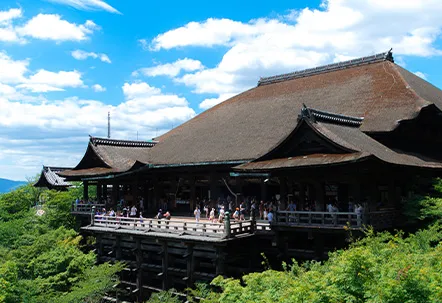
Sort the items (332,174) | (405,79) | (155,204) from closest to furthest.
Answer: (332,174), (405,79), (155,204)

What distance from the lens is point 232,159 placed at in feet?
88.0

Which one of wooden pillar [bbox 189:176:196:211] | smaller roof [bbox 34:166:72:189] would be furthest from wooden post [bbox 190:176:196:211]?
smaller roof [bbox 34:166:72:189]

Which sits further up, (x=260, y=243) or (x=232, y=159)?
(x=232, y=159)

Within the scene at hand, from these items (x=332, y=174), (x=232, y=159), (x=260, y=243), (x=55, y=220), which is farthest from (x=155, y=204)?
(x=332, y=174)

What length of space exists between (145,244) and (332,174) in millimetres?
11894

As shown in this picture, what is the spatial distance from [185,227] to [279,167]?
19.5 feet

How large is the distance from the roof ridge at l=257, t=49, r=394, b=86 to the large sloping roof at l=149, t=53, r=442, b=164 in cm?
7

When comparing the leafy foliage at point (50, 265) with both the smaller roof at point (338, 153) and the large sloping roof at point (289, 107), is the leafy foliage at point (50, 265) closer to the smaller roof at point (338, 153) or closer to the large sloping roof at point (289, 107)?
the large sloping roof at point (289, 107)

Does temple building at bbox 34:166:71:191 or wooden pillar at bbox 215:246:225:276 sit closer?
wooden pillar at bbox 215:246:225:276

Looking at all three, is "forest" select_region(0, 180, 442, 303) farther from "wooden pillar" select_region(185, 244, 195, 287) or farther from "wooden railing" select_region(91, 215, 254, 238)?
"wooden railing" select_region(91, 215, 254, 238)

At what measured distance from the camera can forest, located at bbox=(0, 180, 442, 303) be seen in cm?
1130

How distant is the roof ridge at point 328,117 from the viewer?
2162 cm

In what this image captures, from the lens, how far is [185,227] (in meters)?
23.5

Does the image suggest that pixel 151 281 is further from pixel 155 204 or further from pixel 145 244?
pixel 155 204
